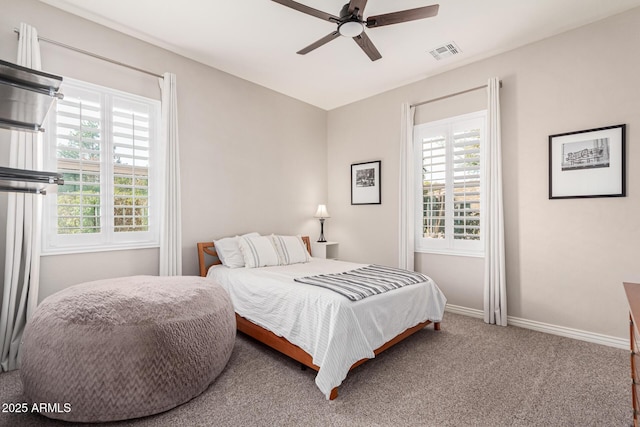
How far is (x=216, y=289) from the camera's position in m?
2.56

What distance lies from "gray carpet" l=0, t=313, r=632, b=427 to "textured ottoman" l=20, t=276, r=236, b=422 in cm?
14

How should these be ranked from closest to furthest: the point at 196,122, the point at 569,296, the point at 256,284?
the point at 256,284 < the point at 569,296 < the point at 196,122

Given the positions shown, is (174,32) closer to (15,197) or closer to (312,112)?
(15,197)

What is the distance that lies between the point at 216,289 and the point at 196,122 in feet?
7.06

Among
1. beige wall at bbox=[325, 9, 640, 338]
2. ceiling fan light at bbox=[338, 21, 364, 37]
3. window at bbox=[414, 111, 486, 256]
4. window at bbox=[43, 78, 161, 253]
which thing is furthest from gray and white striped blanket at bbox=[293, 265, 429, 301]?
ceiling fan light at bbox=[338, 21, 364, 37]

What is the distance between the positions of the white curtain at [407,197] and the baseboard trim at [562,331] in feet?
3.12

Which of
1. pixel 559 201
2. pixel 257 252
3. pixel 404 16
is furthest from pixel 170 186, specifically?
pixel 559 201

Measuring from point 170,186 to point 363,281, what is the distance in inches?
88.2

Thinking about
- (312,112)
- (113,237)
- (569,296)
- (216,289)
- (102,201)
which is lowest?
(569,296)

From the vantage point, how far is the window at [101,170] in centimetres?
280

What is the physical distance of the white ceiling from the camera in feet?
9.07

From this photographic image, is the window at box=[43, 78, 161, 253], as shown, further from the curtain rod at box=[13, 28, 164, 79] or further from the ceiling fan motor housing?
the ceiling fan motor housing

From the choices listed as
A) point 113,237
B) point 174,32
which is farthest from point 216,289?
point 174,32

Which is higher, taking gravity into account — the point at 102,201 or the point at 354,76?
the point at 354,76
